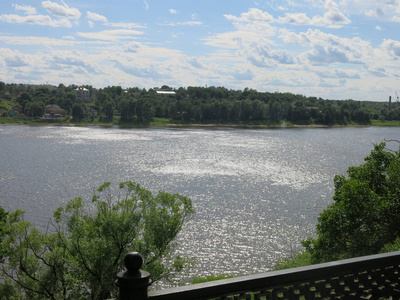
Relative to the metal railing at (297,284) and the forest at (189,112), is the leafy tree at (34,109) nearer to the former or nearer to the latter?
the forest at (189,112)

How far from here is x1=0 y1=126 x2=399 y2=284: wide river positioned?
91.9ft

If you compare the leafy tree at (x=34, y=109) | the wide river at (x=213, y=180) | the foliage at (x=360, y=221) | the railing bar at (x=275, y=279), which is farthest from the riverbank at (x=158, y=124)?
the railing bar at (x=275, y=279)

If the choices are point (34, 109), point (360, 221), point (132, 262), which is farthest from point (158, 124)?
point (132, 262)

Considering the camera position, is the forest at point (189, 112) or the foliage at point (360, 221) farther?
the forest at point (189, 112)

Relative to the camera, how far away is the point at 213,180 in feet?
163

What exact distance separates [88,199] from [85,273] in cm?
2455

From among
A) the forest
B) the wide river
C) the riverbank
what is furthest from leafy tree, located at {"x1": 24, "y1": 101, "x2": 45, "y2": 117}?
the wide river

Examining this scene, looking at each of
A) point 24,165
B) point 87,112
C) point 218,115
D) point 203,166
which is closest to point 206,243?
point 203,166

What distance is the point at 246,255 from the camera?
25984mm

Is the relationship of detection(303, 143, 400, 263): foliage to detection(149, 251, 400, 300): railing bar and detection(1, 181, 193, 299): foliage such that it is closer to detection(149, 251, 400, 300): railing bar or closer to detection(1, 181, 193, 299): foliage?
detection(1, 181, 193, 299): foliage

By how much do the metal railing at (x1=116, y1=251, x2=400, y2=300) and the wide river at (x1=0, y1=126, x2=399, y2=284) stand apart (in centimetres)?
1938

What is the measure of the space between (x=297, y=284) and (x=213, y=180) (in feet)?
150

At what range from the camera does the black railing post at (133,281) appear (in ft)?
10.0

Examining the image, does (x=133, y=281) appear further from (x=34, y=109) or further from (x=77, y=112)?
(x=34, y=109)
